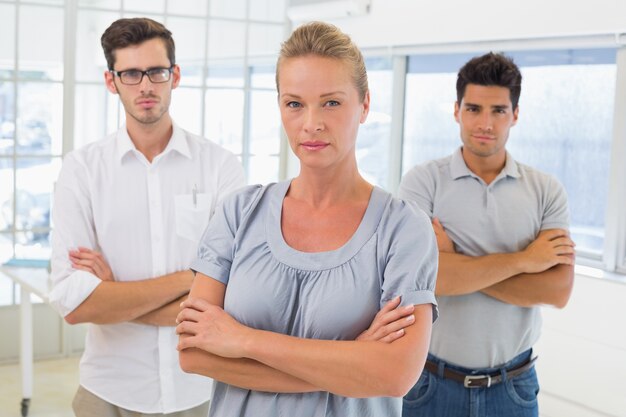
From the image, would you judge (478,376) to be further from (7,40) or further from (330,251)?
(7,40)

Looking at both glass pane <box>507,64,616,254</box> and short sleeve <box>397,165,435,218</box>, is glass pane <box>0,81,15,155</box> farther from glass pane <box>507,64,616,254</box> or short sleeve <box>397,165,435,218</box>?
short sleeve <box>397,165,435,218</box>

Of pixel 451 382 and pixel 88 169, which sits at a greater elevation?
pixel 88 169

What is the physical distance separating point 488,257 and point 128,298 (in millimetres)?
1068

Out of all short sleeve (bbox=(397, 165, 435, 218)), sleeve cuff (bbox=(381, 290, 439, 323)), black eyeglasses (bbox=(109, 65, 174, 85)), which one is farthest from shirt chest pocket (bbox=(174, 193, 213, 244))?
sleeve cuff (bbox=(381, 290, 439, 323))

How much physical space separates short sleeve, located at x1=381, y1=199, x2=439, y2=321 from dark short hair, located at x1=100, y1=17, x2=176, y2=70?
109 cm

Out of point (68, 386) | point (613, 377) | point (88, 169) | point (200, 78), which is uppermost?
point (200, 78)

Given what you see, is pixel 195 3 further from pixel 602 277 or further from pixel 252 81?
pixel 602 277

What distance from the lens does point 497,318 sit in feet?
8.52

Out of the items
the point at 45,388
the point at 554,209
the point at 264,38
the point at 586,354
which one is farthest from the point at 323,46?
the point at 264,38

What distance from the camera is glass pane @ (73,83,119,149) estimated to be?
5.61 m

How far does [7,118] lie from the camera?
17.7ft

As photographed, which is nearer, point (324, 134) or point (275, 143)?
point (324, 134)

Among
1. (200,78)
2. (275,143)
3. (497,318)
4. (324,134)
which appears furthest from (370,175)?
(324,134)

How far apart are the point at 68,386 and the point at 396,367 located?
3.90 metres
